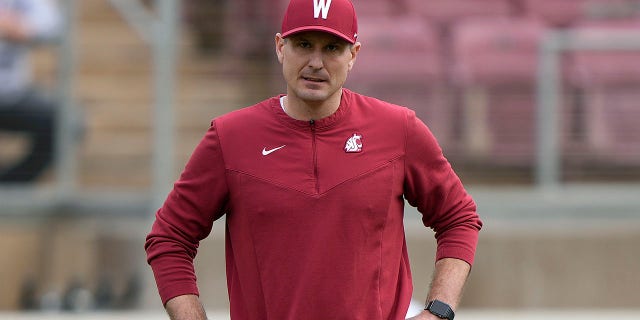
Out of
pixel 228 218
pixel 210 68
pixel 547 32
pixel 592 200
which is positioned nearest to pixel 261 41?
pixel 210 68

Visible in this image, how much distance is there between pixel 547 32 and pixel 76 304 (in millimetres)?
3501

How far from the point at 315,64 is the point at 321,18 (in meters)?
0.13

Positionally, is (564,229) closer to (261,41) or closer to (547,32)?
(547,32)

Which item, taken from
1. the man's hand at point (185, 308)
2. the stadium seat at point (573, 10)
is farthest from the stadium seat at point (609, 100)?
the man's hand at point (185, 308)

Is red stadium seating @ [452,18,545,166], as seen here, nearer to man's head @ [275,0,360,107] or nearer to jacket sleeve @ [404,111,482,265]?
jacket sleeve @ [404,111,482,265]

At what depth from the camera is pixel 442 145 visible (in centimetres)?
821

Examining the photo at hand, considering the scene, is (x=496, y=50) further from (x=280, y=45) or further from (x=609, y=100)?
(x=280, y=45)

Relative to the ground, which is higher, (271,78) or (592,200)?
(271,78)

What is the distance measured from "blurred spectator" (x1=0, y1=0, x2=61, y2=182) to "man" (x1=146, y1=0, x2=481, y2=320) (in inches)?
179

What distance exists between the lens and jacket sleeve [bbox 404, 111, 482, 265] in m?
3.77

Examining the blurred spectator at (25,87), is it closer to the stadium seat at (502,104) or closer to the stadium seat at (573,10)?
the stadium seat at (502,104)

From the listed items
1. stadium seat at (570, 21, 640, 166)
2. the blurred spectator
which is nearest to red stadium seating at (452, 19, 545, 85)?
stadium seat at (570, 21, 640, 166)

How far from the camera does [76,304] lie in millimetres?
7723

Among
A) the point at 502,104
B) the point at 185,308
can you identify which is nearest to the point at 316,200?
the point at 185,308
